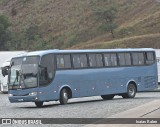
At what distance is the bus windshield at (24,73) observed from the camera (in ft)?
87.4

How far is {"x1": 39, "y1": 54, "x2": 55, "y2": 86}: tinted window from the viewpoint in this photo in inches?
1057

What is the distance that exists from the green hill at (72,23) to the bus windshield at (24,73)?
42.7 metres

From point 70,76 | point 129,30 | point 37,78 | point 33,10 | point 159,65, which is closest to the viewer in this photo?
point 37,78

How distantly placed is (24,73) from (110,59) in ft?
21.3

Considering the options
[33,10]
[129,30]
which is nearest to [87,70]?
[129,30]

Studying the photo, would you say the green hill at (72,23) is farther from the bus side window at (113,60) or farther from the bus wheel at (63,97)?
the bus wheel at (63,97)

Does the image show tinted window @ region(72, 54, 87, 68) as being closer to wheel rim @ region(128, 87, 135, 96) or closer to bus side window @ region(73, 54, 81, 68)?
bus side window @ region(73, 54, 81, 68)

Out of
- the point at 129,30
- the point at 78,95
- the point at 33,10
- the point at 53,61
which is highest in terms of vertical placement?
the point at 33,10

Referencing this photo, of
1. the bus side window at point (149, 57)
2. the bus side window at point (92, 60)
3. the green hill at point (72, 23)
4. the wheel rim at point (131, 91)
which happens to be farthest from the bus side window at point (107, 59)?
the green hill at point (72, 23)

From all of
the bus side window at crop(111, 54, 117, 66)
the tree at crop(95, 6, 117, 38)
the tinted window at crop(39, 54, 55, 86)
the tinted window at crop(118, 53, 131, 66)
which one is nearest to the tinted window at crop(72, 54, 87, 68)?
the tinted window at crop(39, 54, 55, 86)

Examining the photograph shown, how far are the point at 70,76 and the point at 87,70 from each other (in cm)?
160

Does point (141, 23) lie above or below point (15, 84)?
above

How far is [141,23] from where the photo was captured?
80.6m

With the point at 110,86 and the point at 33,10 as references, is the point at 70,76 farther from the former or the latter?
the point at 33,10
